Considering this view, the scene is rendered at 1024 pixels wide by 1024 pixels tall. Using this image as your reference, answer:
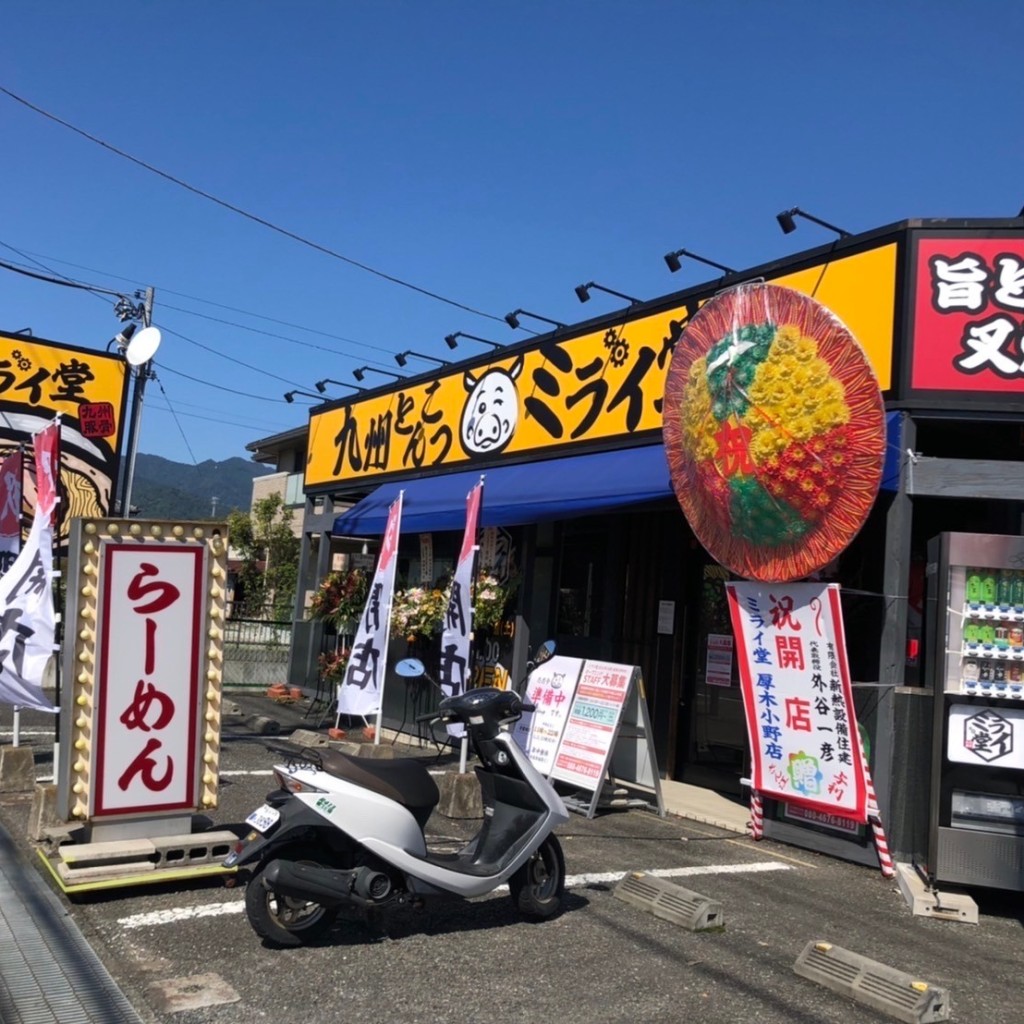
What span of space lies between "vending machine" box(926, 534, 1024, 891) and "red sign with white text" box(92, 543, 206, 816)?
481 cm

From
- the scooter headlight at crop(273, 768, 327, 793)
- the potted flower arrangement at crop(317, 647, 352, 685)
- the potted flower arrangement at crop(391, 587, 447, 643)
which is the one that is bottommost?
the potted flower arrangement at crop(317, 647, 352, 685)

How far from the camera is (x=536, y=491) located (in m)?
10.9

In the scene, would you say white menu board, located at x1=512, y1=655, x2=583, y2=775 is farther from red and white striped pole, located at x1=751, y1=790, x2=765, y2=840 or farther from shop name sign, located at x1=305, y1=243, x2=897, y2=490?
shop name sign, located at x1=305, y1=243, x2=897, y2=490

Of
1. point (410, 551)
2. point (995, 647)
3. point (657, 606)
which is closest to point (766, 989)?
point (995, 647)

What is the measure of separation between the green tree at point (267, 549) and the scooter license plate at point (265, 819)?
25.6m

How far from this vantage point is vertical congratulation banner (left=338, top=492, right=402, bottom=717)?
9273mm

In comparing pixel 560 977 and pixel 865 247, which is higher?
pixel 865 247

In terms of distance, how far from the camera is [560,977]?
15.5 ft

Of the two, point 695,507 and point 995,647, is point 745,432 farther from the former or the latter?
point 995,647

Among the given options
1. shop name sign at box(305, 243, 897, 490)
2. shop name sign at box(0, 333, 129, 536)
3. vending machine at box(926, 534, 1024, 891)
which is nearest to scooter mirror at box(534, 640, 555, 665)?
vending machine at box(926, 534, 1024, 891)

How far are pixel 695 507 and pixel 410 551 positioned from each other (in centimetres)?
715

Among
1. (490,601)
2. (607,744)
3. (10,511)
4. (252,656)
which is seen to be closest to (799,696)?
(607,744)

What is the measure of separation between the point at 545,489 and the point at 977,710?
5.07 m

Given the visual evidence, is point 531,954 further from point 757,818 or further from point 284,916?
point 757,818
